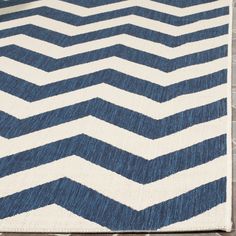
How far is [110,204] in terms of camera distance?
1885 millimetres

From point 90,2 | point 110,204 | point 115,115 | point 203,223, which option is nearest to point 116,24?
point 90,2

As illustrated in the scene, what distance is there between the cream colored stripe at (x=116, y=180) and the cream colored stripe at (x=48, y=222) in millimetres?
129

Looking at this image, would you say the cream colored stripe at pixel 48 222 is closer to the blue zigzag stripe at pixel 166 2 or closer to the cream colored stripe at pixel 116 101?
the cream colored stripe at pixel 116 101

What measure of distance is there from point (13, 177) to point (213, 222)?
670 millimetres

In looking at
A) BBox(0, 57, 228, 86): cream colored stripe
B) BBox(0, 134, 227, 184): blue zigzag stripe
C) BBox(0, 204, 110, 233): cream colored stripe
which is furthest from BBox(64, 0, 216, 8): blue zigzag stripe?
BBox(0, 204, 110, 233): cream colored stripe

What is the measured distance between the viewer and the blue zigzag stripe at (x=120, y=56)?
2629 millimetres

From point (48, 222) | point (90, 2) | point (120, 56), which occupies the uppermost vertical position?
point (90, 2)

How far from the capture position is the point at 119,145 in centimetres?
215

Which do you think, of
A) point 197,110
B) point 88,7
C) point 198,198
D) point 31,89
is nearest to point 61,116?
point 31,89

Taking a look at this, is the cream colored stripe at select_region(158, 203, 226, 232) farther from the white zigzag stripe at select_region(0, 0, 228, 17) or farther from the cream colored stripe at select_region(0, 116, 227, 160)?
the white zigzag stripe at select_region(0, 0, 228, 17)

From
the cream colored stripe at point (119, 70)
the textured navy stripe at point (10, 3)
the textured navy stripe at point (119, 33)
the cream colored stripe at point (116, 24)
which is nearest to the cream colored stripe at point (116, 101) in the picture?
the cream colored stripe at point (119, 70)

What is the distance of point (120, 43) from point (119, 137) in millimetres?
745

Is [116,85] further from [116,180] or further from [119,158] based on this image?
[116,180]

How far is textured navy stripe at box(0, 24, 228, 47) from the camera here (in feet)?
9.27
